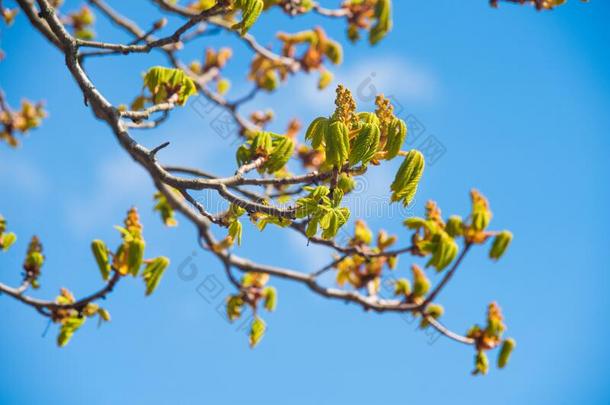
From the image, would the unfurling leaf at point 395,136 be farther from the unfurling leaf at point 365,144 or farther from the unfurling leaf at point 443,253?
the unfurling leaf at point 443,253

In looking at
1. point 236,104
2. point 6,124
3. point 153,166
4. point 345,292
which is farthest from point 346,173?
point 6,124

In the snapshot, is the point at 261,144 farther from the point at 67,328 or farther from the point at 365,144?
the point at 67,328

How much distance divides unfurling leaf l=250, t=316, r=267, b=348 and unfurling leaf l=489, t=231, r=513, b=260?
1.96 meters

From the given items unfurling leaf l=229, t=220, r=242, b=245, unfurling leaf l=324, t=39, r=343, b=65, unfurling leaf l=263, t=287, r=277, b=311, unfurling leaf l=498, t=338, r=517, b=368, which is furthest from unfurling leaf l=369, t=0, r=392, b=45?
unfurling leaf l=229, t=220, r=242, b=245

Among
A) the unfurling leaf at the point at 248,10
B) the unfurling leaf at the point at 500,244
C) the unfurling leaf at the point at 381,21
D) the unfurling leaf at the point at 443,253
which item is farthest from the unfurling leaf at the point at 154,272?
the unfurling leaf at the point at 381,21

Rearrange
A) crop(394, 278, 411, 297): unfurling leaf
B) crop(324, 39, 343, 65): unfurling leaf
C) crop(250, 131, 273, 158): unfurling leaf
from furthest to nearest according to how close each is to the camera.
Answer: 1. crop(324, 39, 343, 65): unfurling leaf
2. crop(394, 278, 411, 297): unfurling leaf
3. crop(250, 131, 273, 158): unfurling leaf

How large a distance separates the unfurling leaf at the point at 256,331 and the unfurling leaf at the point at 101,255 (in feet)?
4.61

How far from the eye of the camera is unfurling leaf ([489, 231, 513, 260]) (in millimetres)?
3494

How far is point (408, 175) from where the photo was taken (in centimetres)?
240

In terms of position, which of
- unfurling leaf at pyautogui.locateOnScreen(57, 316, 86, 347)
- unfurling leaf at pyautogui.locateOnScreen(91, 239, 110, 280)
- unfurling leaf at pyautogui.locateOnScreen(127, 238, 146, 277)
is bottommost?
unfurling leaf at pyautogui.locateOnScreen(57, 316, 86, 347)

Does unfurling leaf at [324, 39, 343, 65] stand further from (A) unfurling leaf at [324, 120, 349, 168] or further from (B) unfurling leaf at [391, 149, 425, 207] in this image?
(A) unfurling leaf at [324, 120, 349, 168]

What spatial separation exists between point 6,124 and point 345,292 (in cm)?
508

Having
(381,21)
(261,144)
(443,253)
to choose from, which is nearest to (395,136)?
(261,144)

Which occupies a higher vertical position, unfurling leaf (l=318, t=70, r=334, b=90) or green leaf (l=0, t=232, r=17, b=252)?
unfurling leaf (l=318, t=70, r=334, b=90)
